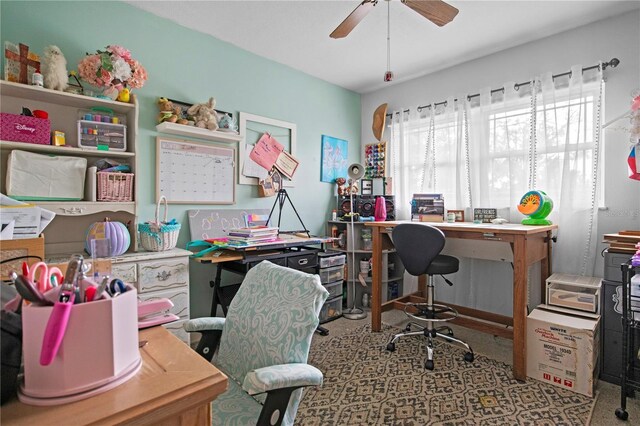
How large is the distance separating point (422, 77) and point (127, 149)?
2820 mm

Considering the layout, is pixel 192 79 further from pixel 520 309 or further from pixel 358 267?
pixel 520 309

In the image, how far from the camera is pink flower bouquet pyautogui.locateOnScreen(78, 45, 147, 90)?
1.91 meters

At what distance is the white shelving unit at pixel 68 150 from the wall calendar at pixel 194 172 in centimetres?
29

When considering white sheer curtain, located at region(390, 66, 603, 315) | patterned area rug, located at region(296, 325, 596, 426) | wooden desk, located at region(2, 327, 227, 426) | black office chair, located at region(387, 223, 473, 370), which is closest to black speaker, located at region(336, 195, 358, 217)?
white sheer curtain, located at region(390, 66, 603, 315)

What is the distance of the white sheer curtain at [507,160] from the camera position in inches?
95.9

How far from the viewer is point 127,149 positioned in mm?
2158

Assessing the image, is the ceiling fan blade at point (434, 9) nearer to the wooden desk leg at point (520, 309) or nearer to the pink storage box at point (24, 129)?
the wooden desk leg at point (520, 309)

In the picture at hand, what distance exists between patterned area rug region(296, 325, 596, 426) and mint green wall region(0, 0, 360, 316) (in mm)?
1287

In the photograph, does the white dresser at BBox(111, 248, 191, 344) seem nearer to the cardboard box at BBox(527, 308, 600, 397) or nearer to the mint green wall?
the mint green wall

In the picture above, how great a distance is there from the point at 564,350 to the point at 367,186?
2210mm

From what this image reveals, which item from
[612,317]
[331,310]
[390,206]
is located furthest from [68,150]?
[612,317]

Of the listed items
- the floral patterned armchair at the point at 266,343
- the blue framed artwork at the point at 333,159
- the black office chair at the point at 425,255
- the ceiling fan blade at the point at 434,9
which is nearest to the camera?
the floral patterned armchair at the point at 266,343

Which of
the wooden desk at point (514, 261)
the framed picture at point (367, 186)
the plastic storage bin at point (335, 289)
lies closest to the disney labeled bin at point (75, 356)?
the wooden desk at point (514, 261)

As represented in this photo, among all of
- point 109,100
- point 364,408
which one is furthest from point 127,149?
point 364,408
